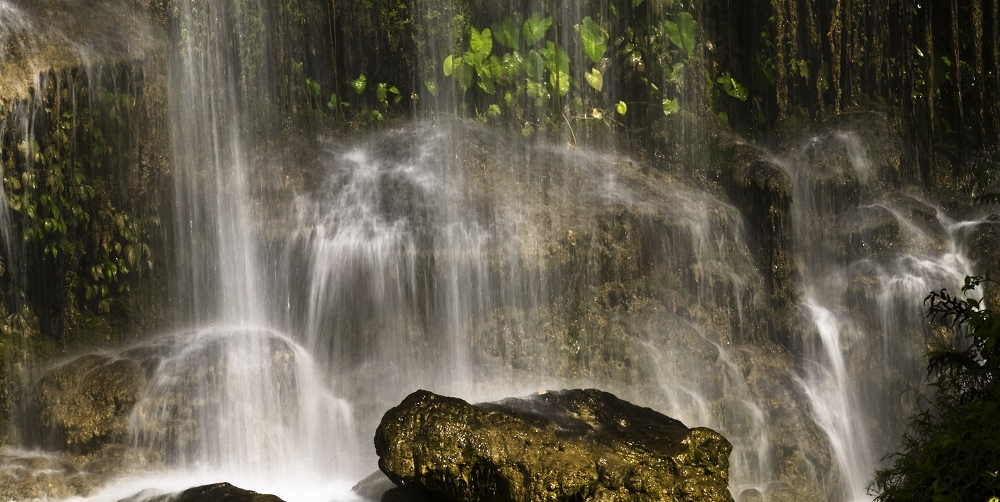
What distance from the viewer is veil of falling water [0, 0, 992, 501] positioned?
313 inches

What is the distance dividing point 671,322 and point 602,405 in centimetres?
308

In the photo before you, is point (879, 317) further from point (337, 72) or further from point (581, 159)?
point (337, 72)

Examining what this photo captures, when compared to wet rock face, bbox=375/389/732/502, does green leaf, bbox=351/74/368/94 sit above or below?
above

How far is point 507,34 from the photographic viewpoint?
34.1 ft

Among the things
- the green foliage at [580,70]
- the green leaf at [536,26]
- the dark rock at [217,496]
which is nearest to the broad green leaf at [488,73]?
the green foliage at [580,70]

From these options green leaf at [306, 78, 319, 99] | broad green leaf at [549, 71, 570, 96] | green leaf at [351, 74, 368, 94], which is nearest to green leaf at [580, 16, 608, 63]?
broad green leaf at [549, 71, 570, 96]

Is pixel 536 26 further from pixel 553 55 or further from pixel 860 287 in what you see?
pixel 860 287

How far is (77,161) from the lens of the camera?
28.5 ft

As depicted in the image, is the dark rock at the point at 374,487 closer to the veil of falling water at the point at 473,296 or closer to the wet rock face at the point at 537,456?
the wet rock face at the point at 537,456

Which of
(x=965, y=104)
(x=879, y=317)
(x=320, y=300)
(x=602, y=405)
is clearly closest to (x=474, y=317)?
(x=320, y=300)

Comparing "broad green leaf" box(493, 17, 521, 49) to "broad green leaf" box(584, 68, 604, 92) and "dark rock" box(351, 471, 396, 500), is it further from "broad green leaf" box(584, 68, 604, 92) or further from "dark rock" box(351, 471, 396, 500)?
"dark rock" box(351, 471, 396, 500)

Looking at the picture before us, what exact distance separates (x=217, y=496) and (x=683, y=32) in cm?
728

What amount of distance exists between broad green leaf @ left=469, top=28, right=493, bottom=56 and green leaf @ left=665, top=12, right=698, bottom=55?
78.7 inches

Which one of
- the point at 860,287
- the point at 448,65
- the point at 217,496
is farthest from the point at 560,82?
the point at 217,496
